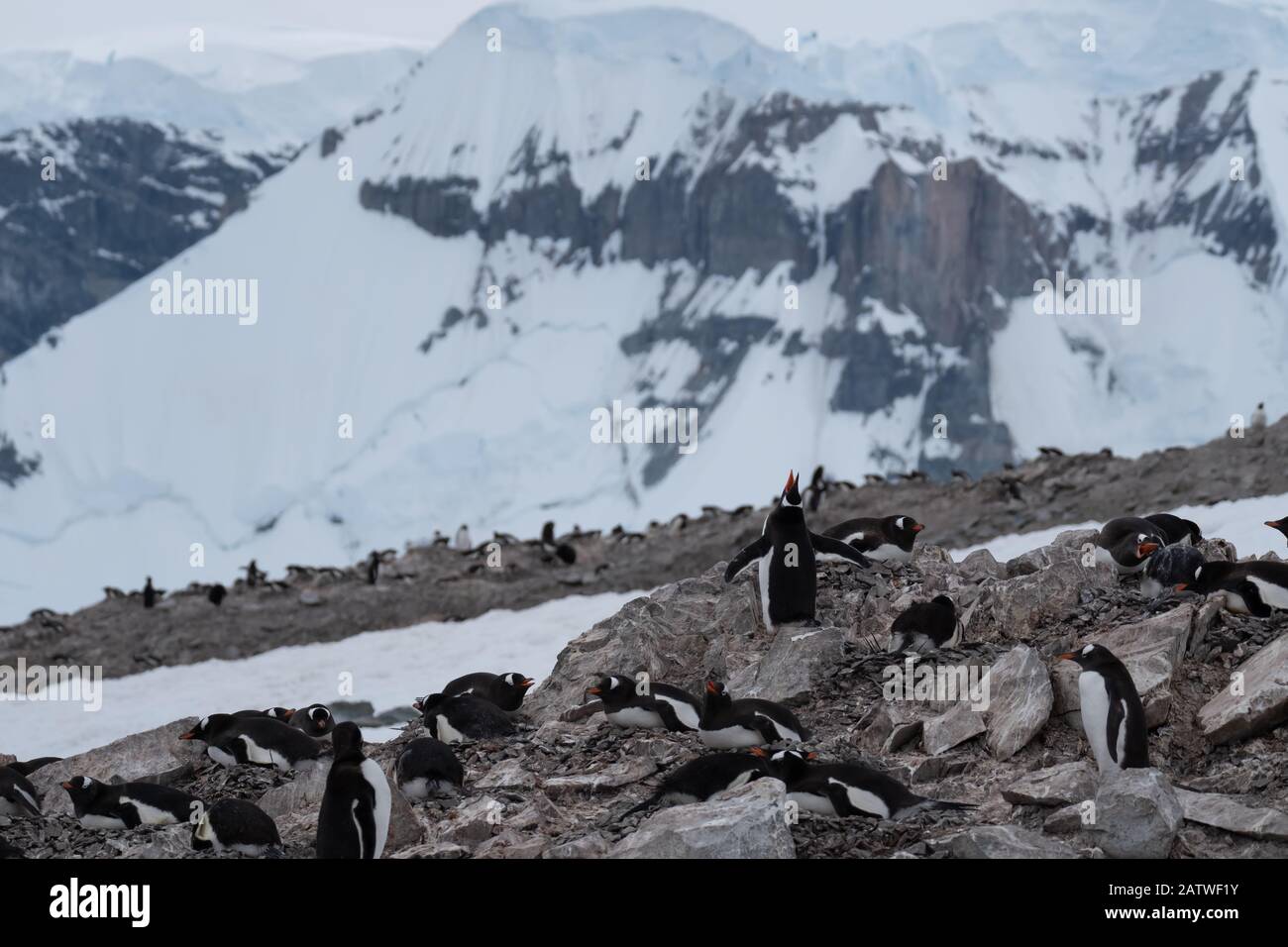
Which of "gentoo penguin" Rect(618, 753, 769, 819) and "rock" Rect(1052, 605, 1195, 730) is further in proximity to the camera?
"rock" Rect(1052, 605, 1195, 730)

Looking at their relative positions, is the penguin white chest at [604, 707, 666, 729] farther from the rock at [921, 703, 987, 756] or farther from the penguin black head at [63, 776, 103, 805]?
the penguin black head at [63, 776, 103, 805]

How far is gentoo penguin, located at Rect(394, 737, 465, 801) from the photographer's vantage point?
8328 millimetres

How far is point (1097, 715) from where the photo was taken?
7.51 m

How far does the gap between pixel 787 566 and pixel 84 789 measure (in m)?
4.87

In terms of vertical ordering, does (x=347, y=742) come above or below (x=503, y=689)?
above

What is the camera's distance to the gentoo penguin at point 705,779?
24.5 feet

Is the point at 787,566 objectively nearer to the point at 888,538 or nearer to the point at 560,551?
the point at 888,538

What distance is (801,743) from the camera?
825cm

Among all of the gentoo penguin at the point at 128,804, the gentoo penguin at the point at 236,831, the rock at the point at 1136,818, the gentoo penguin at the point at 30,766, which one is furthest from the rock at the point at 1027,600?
the gentoo penguin at the point at 30,766

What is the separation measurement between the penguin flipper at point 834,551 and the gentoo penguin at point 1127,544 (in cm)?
180

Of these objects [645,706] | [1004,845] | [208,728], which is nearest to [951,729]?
[1004,845]

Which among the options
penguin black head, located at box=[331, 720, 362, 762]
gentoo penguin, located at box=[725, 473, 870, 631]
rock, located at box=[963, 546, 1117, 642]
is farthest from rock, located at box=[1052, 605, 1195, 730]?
penguin black head, located at box=[331, 720, 362, 762]

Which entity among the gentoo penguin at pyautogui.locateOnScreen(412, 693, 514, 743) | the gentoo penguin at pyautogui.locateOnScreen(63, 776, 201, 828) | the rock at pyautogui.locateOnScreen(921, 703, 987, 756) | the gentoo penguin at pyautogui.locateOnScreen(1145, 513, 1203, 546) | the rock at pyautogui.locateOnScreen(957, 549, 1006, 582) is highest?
the gentoo penguin at pyautogui.locateOnScreen(1145, 513, 1203, 546)

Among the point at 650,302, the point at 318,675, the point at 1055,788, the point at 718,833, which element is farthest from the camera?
the point at 650,302
